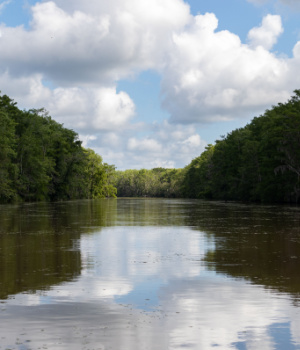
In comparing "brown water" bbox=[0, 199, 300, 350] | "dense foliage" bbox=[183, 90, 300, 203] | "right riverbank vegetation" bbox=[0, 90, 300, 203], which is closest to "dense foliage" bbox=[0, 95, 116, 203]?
"right riverbank vegetation" bbox=[0, 90, 300, 203]

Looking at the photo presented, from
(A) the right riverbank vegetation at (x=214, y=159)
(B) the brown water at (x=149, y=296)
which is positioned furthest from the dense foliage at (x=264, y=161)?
(B) the brown water at (x=149, y=296)

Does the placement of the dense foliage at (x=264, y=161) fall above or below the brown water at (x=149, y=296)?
above

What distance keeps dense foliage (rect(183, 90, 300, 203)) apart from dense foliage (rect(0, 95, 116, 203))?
33.7m

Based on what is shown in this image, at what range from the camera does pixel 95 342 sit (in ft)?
21.2

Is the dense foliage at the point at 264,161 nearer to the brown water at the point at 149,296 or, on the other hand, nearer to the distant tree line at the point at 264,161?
the distant tree line at the point at 264,161

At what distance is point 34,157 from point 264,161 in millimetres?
38773

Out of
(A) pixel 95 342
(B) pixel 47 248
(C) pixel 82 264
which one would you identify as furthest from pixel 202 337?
(B) pixel 47 248

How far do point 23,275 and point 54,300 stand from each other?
3.12m

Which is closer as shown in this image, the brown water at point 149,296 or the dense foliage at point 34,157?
the brown water at point 149,296

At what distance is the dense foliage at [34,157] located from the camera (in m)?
71.2

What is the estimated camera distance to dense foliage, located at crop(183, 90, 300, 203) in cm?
7056

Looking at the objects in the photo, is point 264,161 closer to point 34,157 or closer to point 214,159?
point 34,157

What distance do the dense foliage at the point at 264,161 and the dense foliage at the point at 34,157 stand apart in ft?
111

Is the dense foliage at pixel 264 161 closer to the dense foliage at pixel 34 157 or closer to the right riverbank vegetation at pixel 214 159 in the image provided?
the right riverbank vegetation at pixel 214 159
